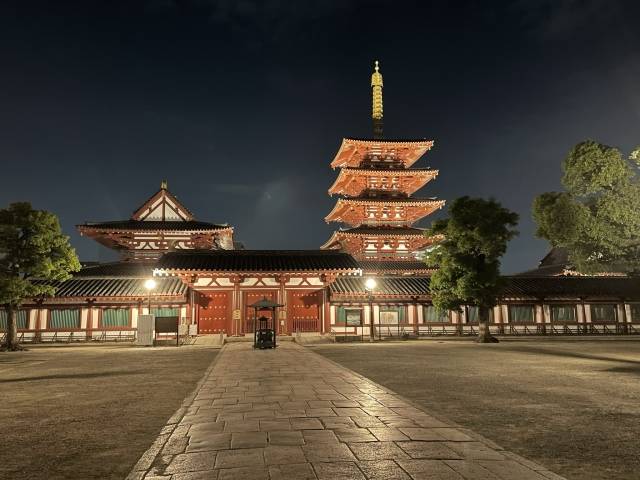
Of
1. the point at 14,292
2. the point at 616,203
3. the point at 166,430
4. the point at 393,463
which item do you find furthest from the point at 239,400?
the point at 616,203

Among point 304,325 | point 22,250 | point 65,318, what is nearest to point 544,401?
point 304,325

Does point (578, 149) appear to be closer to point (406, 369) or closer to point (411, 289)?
point (411, 289)

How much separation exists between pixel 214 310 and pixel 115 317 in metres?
6.35

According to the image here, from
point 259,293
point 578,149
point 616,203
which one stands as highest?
point 578,149

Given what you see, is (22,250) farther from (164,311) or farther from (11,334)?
(164,311)

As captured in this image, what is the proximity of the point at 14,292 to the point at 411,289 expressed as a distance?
23280mm

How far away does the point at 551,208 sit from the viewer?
23.1 metres

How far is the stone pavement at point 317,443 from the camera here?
436 centimetres

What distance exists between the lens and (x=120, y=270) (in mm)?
33781

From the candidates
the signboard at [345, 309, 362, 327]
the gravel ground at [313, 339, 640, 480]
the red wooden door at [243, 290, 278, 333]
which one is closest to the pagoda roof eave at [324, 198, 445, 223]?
the signboard at [345, 309, 362, 327]

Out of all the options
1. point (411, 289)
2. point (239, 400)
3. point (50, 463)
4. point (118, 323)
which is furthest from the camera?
point (411, 289)

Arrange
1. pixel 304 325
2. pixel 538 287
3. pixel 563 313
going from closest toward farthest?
pixel 304 325 → pixel 563 313 → pixel 538 287

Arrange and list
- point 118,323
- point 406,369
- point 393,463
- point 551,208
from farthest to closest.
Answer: point 118,323 < point 551,208 < point 406,369 < point 393,463

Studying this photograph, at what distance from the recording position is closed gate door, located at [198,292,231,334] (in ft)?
99.7
